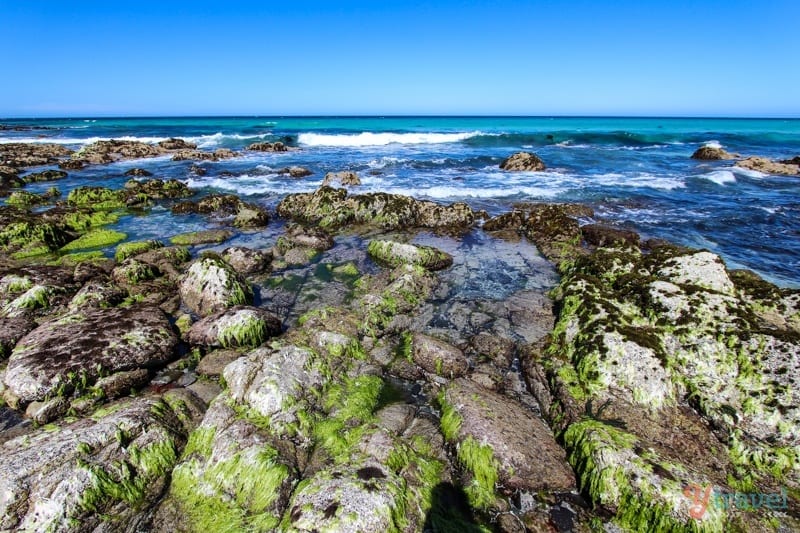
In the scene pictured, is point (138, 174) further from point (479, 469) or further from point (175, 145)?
point (479, 469)

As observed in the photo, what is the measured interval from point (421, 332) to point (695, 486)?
478 cm

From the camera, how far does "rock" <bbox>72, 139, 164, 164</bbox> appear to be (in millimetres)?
32344

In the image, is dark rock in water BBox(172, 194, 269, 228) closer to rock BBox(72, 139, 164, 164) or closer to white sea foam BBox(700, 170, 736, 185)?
rock BBox(72, 139, 164, 164)

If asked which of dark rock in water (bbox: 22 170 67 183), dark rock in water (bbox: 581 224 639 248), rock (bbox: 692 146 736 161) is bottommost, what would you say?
dark rock in water (bbox: 581 224 639 248)

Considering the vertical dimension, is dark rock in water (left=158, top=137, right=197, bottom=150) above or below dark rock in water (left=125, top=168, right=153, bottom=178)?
above

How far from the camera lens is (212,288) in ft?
28.6

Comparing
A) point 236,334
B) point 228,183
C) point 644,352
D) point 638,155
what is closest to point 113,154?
point 228,183

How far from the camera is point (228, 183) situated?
2384cm

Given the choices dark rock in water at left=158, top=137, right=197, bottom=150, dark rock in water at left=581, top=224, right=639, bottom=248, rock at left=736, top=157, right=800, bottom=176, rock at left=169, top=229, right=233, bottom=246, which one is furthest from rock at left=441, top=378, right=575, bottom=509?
dark rock in water at left=158, top=137, right=197, bottom=150

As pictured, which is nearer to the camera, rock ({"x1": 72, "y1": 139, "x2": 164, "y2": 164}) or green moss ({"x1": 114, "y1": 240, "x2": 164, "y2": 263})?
green moss ({"x1": 114, "y1": 240, "x2": 164, "y2": 263})

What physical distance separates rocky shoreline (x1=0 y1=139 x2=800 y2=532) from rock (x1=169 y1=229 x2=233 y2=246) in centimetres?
317

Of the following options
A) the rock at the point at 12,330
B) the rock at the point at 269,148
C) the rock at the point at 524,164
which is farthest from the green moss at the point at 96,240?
the rock at the point at 269,148

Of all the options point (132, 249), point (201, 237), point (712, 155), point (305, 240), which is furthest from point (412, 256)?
point (712, 155)

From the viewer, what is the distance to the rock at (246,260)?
10.8m
